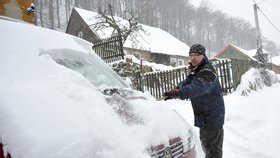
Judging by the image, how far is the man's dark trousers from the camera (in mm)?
3676

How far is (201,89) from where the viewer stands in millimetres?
3443

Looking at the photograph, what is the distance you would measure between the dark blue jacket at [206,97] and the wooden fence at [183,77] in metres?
6.11

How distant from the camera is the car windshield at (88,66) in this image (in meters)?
2.87

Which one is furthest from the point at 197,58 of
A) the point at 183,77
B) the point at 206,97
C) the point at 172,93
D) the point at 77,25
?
the point at 77,25

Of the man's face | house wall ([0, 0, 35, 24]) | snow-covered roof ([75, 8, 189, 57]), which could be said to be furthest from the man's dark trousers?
snow-covered roof ([75, 8, 189, 57])

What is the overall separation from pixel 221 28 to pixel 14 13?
76108 mm

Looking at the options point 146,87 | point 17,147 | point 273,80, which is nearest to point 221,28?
point 273,80

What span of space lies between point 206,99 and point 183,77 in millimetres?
7468

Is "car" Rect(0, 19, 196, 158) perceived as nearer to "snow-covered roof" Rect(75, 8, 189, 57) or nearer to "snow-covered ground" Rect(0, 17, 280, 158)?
"snow-covered ground" Rect(0, 17, 280, 158)

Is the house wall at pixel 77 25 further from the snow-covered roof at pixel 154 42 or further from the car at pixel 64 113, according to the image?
the car at pixel 64 113

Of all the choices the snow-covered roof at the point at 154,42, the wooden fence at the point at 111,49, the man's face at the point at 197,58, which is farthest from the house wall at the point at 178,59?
the man's face at the point at 197,58

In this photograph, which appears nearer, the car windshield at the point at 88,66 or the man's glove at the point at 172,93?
the car windshield at the point at 88,66

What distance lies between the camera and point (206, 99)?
3.60m

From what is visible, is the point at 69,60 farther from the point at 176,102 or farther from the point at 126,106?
the point at 176,102
